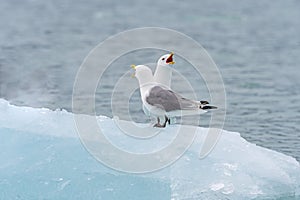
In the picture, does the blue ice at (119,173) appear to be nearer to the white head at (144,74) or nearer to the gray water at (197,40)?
the white head at (144,74)

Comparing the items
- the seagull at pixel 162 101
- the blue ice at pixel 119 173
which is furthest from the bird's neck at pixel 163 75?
the blue ice at pixel 119 173

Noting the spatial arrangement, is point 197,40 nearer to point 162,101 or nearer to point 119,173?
point 119,173

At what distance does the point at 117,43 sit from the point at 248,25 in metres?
4.38

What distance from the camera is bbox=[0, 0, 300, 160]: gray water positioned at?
11.1m

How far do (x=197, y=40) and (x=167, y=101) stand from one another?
11.8 meters

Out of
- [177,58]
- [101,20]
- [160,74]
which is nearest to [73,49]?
[177,58]

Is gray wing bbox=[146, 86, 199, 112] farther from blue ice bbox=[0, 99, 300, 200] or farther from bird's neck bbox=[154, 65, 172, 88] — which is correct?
blue ice bbox=[0, 99, 300, 200]

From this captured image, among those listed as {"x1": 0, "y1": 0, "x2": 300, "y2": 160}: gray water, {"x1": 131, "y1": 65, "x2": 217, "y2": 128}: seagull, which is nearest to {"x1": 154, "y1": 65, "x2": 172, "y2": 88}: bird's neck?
{"x1": 131, "y1": 65, "x2": 217, "y2": 128}: seagull

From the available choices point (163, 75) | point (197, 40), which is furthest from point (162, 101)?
point (197, 40)

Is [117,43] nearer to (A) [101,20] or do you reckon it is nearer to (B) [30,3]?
(A) [101,20]

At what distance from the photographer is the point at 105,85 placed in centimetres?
1261

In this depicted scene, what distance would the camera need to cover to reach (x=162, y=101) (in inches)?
207

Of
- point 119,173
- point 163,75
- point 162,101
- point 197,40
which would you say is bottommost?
point 119,173

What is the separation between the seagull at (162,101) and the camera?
527 centimetres
